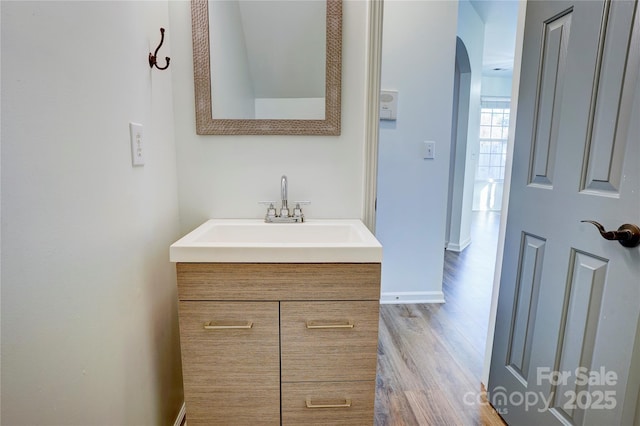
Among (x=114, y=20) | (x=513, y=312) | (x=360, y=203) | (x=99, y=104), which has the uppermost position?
(x=114, y=20)

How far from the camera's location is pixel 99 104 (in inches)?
31.0

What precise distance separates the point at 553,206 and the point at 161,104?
4.85ft

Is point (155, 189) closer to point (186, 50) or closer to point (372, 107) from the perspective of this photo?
point (186, 50)

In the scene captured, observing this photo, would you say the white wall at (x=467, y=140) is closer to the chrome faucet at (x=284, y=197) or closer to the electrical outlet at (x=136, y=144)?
the chrome faucet at (x=284, y=197)

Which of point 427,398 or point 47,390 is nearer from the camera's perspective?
point 47,390

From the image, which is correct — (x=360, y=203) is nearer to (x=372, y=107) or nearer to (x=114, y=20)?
(x=372, y=107)

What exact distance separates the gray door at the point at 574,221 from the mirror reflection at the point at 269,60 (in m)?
0.84

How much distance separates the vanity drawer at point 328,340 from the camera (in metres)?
0.98

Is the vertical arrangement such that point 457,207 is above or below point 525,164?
below

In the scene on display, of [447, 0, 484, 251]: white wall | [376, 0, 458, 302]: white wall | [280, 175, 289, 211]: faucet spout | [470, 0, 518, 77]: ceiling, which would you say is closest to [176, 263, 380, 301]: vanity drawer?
[280, 175, 289, 211]: faucet spout

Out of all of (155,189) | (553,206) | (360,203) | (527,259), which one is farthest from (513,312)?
(155,189)

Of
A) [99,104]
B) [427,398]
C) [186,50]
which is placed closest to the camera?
[99,104]

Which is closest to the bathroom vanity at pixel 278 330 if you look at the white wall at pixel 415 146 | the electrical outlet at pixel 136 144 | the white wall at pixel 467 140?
the electrical outlet at pixel 136 144

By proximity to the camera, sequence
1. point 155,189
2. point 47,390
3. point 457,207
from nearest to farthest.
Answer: point 47,390, point 155,189, point 457,207
